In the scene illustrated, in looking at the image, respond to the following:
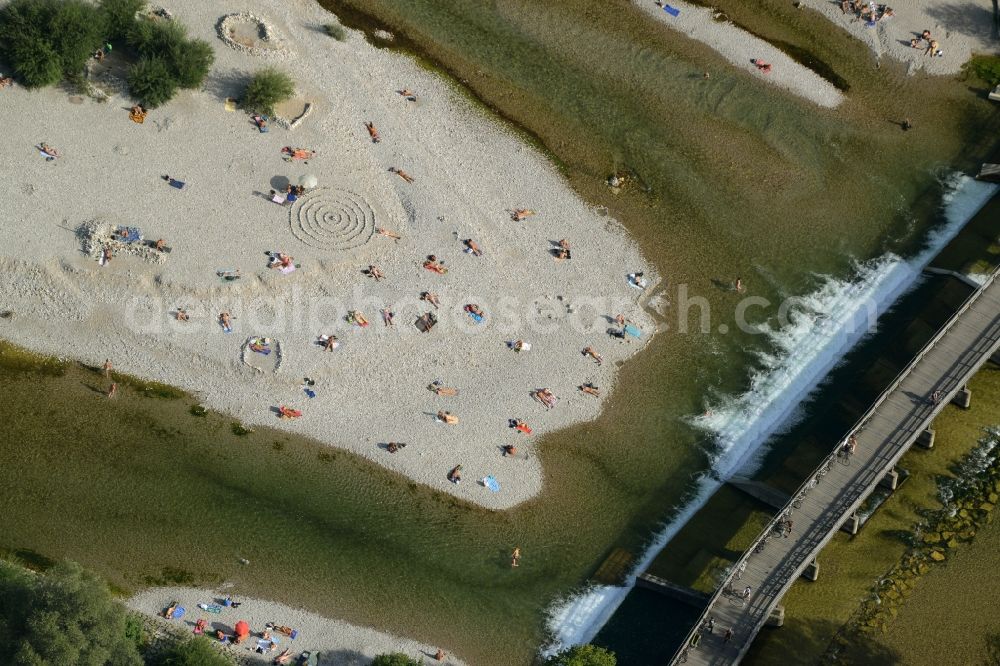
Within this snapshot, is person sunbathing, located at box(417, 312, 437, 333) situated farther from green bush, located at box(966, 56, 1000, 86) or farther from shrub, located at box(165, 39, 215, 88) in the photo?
green bush, located at box(966, 56, 1000, 86)

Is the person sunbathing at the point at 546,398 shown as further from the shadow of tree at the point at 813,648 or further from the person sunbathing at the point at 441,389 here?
the shadow of tree at the point at 813,648

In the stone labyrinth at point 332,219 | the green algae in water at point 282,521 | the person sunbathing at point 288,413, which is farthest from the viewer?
the stone labyrinth at point 332,219

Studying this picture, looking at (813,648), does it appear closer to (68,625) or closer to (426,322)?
(426,322)

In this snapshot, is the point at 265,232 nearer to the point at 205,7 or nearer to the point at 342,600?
the point at 205,7

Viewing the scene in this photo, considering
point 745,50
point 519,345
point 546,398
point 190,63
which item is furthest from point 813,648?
point 190,63

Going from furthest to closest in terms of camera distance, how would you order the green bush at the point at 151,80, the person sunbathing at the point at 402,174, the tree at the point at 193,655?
the person sunbathing at the point at 402,174
the green bush at the point at 151,80
the tree at the point at 193,655

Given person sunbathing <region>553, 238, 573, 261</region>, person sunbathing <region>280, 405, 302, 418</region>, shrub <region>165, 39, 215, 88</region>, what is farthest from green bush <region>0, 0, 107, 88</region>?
person sunbathing <region>553, 238, 573, 261</region>

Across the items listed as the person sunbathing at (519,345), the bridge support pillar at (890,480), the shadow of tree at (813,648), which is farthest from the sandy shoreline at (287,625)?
the bridge support pillar at (890,480)
